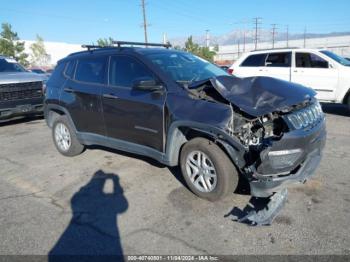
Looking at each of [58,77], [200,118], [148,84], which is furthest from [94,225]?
[58,77]

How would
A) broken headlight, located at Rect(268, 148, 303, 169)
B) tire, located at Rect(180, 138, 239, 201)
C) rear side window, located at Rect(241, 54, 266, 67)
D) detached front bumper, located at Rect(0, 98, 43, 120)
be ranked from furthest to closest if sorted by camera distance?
1. rear side window, located at Rect(241, 54, 266, 67)
2. detached front bumper, located at Rect(0, 98, 43, 120)
3. tire, located at Rect(180, 138, 239, 201)
4. broken headlight, located at Rect(268, 148, 303, 169)

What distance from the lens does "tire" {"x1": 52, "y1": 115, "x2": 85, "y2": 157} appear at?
5910mm

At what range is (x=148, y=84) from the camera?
4.16 metres

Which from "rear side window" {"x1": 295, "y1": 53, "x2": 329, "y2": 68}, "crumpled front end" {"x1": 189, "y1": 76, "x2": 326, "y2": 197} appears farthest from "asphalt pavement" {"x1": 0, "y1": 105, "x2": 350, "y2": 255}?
"rear side window" {"x1": 295, "y1": 53, "x2": 329, "y2": 68}

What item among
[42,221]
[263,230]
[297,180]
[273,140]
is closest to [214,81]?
[273,140]

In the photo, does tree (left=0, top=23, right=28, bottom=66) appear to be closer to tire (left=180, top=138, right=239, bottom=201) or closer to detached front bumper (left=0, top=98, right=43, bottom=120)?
detached front bumper (left=0, top=98, right=43, bottom=120)

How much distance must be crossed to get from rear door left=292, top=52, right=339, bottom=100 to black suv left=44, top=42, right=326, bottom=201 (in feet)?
17.3

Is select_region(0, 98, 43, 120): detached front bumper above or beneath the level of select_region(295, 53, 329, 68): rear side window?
beneath

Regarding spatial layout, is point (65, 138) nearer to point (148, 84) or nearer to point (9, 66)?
point (148, 84)

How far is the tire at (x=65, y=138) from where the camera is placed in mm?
5910

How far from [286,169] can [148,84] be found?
193cm

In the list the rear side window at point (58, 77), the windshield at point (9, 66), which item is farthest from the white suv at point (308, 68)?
the windshield at point (9, 66)

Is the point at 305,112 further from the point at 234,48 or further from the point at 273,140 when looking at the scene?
the point at 234,48

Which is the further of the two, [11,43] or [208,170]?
[11,43]
